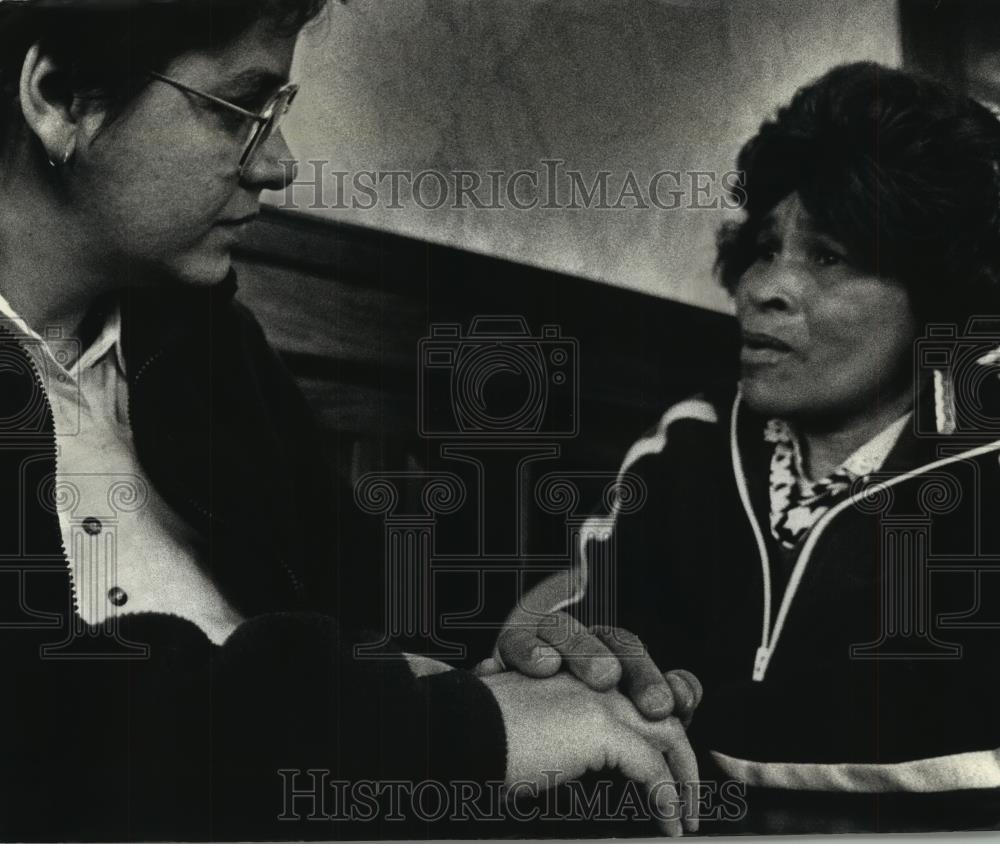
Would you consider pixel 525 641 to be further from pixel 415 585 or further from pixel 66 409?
pixel 66 409

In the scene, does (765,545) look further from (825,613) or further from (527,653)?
(527,653)

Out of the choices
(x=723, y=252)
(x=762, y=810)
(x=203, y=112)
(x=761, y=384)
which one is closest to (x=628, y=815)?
(x=762, y=810)

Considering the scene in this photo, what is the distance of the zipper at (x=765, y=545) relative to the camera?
6398 mm

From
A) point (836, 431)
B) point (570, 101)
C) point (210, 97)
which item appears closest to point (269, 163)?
point (210, 97)

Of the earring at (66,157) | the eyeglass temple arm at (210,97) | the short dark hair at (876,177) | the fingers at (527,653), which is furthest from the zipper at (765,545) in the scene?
the earring at (66,157)

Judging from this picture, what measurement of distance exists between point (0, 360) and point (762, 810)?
385 cm

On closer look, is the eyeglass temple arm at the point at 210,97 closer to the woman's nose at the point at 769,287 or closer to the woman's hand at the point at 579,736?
the woman's nose at the point at 769,287

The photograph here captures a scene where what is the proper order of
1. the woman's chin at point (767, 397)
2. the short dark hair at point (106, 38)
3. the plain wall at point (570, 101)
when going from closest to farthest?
1. the short dark hair at point (106, 38)
2. the plain wall at point (570, 101)
3. the woman's chin at point (767, 397)

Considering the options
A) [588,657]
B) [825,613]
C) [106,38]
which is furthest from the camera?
[825,613]

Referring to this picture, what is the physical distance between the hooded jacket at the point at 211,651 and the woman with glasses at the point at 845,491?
0.67m

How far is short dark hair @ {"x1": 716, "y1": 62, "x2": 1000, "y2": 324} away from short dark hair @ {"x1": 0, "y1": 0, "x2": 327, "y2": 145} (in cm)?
241

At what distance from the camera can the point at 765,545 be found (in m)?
6.42

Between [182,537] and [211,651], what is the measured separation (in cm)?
50

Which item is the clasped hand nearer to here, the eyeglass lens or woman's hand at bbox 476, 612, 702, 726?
woman's hand at bbox 476, 612, 702, 726
